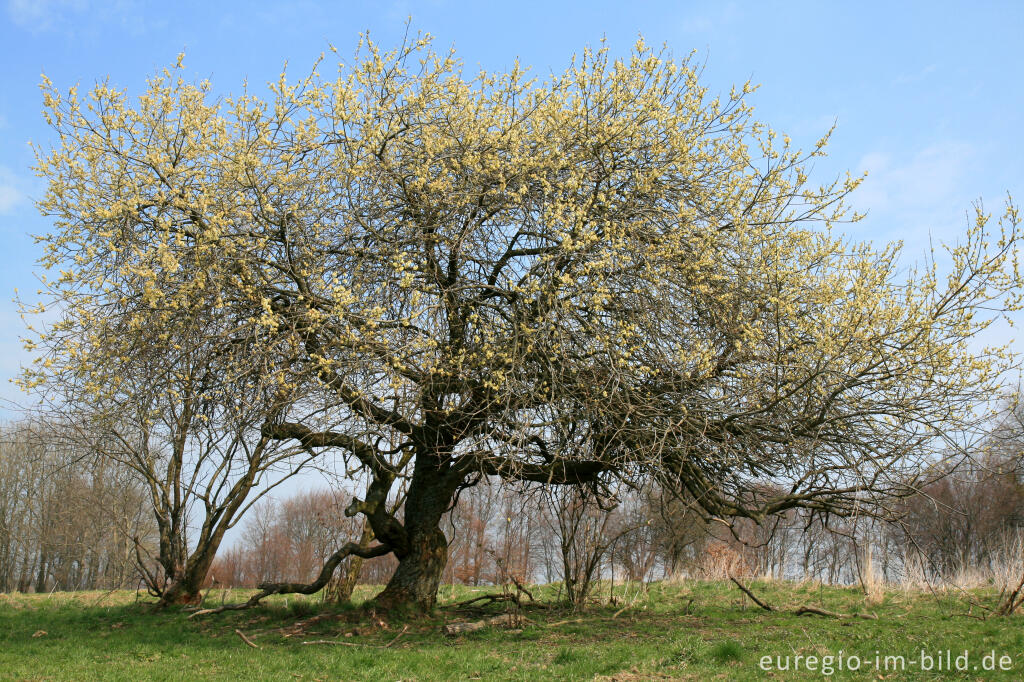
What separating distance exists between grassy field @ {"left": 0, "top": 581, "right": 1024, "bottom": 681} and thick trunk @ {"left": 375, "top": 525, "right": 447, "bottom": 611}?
0.28m

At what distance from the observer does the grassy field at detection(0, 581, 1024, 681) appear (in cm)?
616

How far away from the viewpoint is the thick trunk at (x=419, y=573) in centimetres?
940

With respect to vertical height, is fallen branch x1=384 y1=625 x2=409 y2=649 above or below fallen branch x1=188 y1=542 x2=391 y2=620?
below

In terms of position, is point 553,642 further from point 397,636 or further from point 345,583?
point 345,583

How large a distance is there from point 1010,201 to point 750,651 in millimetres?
5101

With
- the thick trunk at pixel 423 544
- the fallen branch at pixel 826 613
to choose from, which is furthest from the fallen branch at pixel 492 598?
the fallen branch at pixel 826 613

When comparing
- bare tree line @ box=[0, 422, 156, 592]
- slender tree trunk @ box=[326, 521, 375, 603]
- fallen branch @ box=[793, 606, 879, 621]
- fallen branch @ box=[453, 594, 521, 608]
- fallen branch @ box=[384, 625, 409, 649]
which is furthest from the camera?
bare tree line @ box=[0, 422, 156, 592]

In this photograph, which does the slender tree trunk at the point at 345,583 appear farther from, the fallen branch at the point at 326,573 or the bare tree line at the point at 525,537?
the fallen branch at the point at 326,573

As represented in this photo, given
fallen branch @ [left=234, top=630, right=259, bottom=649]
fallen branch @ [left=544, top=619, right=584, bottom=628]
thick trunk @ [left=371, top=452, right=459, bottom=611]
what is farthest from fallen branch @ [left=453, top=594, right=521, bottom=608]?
fallen branch @ [left=234, top=630, right=259, bottom=649]

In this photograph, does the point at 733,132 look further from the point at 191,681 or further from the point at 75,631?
the point at 75,631

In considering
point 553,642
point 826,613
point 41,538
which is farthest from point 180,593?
point 41,538

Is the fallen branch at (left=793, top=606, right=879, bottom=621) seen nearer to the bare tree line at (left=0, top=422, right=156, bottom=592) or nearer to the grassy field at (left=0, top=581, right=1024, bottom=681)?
the grassy field at (left=0, top=581, right=1024, bottom=681)

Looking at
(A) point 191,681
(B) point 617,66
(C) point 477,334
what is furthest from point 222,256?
(B) point 617,66

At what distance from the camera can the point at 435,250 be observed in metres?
8.45
